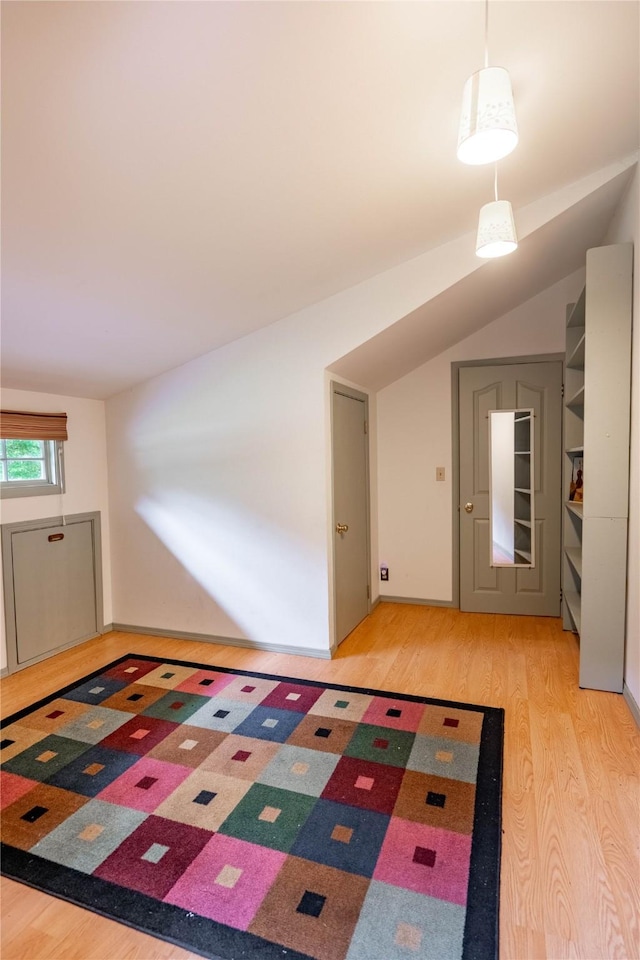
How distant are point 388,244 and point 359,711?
8.29ft

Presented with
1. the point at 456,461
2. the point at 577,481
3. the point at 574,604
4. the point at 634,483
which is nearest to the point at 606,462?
the point at 634,483

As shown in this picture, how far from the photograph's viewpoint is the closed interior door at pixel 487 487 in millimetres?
4184

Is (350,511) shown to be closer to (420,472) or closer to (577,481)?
(420,472)

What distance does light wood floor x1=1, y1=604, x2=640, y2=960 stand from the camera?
1.52 meters

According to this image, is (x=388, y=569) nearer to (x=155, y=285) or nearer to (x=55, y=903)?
(x=155, y=285)

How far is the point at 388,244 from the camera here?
9.15ft

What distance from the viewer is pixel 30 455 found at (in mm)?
3598

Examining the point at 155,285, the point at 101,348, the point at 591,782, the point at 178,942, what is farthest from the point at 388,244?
the point at 178,942

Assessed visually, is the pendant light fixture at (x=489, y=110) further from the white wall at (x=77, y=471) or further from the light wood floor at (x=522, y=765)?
the white wall at (x=77, y=471)

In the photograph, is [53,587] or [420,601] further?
[420,601]

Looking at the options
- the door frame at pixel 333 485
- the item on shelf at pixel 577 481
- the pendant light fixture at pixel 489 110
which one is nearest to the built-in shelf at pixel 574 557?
the item on shelf at pixel 577 481

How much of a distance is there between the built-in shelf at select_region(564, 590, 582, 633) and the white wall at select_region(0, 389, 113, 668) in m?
3.54

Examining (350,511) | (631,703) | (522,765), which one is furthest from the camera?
(350,511)

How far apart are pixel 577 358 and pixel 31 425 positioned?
3.85m
